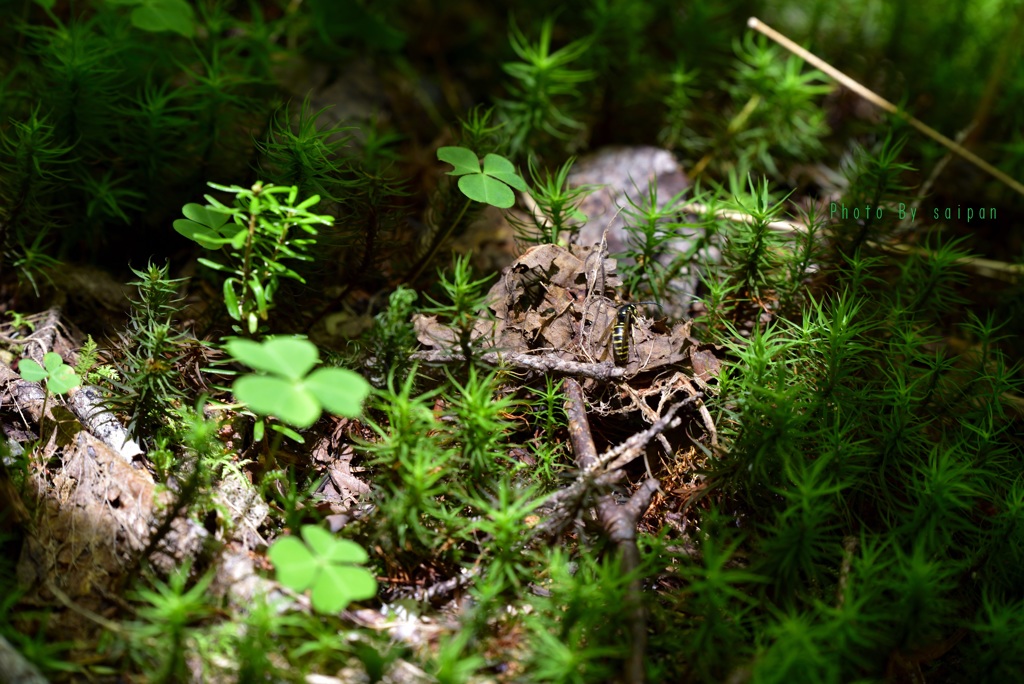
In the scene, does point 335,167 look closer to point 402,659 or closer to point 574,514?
point 574,514

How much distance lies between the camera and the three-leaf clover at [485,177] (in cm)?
223

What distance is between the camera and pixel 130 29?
278cm

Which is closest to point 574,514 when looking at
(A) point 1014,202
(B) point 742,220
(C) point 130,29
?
(B) point 742,220

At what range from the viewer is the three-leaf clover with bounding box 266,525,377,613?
156 cm

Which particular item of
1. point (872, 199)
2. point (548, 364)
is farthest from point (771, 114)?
point (548, 364)

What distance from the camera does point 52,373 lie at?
1.98m

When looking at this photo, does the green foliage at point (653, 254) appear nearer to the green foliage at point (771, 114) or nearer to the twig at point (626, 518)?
the twig at point (626, 518)

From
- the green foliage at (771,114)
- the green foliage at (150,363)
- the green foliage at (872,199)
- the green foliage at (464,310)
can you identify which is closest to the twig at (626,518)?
the green foliage at (464,310)

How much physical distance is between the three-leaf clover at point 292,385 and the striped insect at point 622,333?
0.80 meters

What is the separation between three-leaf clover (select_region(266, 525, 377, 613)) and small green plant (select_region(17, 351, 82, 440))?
0.78 meters

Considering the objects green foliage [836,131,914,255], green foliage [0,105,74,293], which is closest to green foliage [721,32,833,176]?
green foliage [836,131,914,255]

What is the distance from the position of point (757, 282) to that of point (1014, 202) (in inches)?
63.3

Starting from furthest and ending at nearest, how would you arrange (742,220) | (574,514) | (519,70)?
(519,70) < (742,220) < (574,514)

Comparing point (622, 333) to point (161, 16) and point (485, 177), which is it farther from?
point (161, 16)
